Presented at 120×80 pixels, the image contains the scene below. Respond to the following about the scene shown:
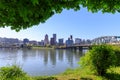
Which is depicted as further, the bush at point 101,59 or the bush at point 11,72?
the bush at point 101,59

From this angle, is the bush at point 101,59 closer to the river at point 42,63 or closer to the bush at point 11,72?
the river at point 42,63

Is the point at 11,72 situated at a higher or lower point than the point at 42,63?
higher

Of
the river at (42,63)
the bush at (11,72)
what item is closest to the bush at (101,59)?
the river at (42,63)

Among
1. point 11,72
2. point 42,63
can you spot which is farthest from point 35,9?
point 42,63

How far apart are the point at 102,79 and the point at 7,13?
1045 cm

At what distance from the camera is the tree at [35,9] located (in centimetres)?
738

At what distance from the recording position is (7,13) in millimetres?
8438

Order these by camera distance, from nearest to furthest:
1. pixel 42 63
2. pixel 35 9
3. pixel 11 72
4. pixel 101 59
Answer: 1. pixel 35 9
2. pixel 11 72
3. pixel 101 59
4. pixel 42 63

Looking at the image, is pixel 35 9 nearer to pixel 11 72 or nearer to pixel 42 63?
pixel 11 72

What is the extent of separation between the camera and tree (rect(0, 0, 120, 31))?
291 inches

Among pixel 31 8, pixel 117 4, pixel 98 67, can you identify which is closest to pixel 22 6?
pixel 31 8

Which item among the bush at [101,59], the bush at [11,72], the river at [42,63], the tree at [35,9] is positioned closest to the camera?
the tree at [35,9]

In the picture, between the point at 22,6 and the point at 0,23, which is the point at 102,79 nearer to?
the point at 0,23

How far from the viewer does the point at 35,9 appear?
8.23 m
